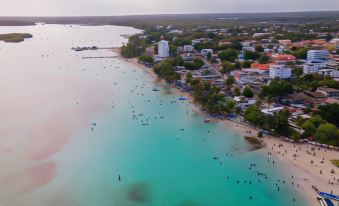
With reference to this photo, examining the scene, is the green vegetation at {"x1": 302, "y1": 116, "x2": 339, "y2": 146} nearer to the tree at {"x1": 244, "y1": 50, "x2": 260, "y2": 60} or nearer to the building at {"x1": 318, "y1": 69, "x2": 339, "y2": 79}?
the building at {"x1": 318, "y1": 69, "x2": 339, "y2": 79}

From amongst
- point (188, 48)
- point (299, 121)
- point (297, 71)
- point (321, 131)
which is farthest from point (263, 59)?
point (321, 131)

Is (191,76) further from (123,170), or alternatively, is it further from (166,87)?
(123,170)

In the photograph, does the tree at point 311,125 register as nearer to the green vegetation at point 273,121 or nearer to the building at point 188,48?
the green vegetation at point 273,121

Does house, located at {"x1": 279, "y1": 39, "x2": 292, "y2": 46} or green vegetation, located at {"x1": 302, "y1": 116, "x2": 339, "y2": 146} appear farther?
house, located at {"x1": 279, "y1": 39, "x2": 292, "y2": 46}

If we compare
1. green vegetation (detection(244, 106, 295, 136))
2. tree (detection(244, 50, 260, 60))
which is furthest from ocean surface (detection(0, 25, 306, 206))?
tree (detection(244, 50, 260, 60))

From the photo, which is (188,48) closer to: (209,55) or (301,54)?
(209,55)

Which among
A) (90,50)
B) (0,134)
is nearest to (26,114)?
(0,134)

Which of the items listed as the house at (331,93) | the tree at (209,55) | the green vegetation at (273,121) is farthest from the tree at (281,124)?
the tree at (209,55)
